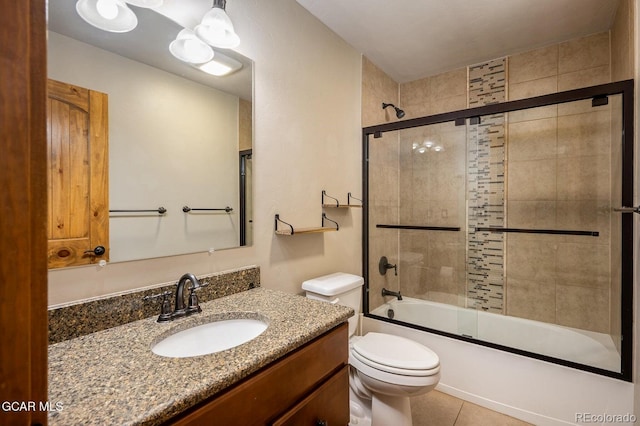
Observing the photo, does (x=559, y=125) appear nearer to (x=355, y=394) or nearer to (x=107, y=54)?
(x=355, y=394)

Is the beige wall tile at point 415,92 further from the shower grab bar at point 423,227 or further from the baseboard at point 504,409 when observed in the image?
the baseboard at point 504,409

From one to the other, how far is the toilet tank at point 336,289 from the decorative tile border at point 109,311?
1.85 ft

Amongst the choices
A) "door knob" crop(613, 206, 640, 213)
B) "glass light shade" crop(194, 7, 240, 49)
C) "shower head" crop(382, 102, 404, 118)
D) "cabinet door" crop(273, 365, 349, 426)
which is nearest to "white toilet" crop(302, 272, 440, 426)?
"cabinet door" crop(273, 365, 349, 426)

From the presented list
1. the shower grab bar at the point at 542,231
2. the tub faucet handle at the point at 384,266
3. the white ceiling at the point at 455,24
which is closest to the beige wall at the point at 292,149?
the white ceiling at the point at 455,24

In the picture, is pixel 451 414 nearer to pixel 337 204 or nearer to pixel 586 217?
pixel 337 204

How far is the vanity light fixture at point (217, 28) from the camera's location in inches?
46.2

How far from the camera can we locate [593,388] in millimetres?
1566

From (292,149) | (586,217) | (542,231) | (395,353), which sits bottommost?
(395,353)

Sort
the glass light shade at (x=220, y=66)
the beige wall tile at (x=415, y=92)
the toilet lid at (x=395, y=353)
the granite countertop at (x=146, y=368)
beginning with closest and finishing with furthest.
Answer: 1. the granite countertop at (x=146, y=368)
2. the glass light shade at (x=220, y=66)
3. the toilet lid at (x=395, y=353)
4. the beige wall tile at (x=415, y=92)

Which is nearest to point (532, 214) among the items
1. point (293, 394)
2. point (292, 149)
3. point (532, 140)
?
point (532, 140)

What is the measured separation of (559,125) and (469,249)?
112 cm

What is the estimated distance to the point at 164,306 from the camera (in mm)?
1076

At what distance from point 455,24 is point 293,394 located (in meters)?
2.40

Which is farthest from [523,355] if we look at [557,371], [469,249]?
[469,249]
